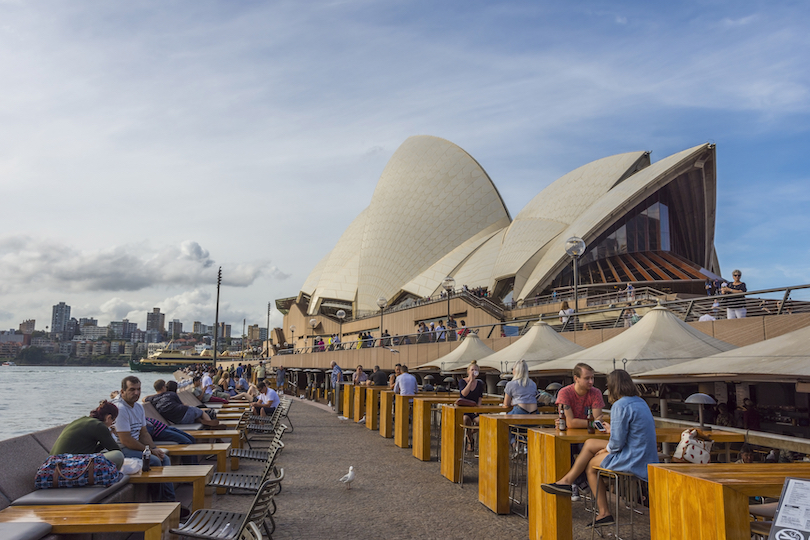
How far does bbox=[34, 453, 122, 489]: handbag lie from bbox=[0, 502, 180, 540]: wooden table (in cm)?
43

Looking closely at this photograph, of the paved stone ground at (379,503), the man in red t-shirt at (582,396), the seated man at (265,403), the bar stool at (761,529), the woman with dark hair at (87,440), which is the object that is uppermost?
the man in red t-shirt at (582,396)

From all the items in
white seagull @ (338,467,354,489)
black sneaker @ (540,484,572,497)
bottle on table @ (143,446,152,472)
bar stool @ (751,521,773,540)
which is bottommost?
white seagull @ (338,467,354,489)

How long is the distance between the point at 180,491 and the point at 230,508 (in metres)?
0.53

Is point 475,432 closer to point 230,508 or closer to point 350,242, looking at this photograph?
point 230,508

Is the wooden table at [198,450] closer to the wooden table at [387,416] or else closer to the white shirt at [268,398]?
the wooden table at [387,416]

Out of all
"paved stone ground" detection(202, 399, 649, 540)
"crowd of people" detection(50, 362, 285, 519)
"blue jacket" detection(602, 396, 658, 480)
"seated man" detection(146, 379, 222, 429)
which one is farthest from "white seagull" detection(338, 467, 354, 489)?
"blue jacket" detection(602, 396, 658, 480)

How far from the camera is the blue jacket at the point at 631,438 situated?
3.49m

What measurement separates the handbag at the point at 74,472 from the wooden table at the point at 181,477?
234mm

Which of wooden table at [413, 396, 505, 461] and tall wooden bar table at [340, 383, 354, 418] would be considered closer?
wooden table at [413, 396, 505, 461]

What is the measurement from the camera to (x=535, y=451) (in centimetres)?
Result: 410

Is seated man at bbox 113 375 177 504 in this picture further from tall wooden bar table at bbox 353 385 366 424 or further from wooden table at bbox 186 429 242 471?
tall wooden bar table at bbox 353 385 366 424

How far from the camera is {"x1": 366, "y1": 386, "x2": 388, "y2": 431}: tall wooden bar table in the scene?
11.1m

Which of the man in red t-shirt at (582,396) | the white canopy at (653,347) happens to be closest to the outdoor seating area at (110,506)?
the man in red t-shirt at (582,396)

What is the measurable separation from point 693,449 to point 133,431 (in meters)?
4.38
